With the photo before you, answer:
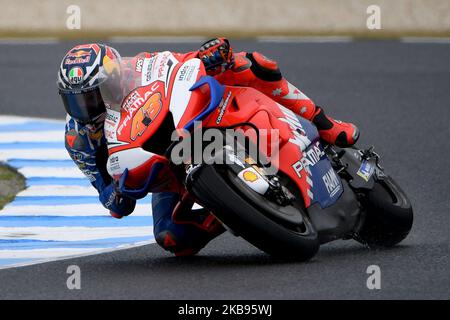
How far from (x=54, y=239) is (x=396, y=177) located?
3.40 m

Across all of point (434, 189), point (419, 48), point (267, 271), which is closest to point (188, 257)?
point (267, 271)

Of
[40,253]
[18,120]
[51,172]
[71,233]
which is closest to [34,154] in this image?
[51,172]

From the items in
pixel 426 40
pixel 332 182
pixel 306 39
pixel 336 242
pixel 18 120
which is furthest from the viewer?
pixel 306 39

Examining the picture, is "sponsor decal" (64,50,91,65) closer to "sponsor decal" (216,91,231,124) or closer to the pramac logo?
the pramac logo

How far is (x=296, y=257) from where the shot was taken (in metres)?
6.76

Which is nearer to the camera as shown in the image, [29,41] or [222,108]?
[222,108]

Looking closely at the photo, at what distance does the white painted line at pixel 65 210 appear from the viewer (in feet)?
30.1

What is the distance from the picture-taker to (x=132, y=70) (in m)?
7.07

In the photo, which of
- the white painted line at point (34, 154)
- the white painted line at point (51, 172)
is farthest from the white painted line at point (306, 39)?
the white painted line at point (51, 172)

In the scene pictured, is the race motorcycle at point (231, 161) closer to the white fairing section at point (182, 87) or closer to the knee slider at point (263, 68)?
the white fairing section at point (182, 87)

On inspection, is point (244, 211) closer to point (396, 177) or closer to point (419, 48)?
point (396, 177)

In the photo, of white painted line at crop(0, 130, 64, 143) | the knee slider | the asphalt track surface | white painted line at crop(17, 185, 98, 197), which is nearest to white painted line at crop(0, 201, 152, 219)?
white painted line at crop(17, 185, 98, 197)

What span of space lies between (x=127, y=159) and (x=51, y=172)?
400cm

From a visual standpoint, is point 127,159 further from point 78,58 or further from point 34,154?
point 34,154
